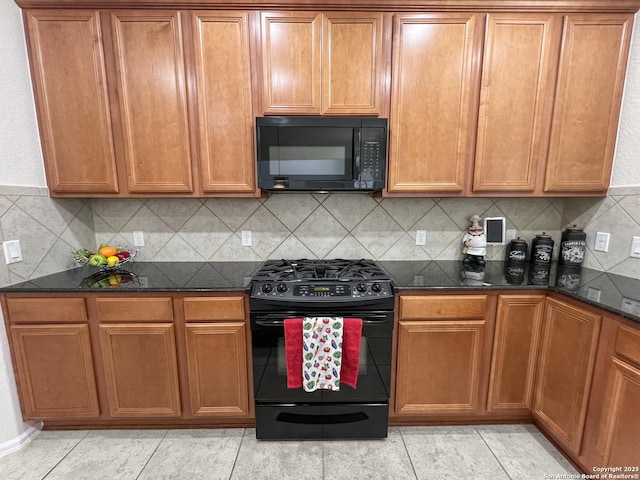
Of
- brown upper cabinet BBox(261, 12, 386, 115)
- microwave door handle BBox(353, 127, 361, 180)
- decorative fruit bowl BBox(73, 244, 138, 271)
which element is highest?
brown upper cabinet BBox(261, 12, 386, 115)

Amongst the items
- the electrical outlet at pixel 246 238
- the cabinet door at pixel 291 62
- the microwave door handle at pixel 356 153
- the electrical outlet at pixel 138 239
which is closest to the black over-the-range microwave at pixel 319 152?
the microwave door handle at pixel 356 153

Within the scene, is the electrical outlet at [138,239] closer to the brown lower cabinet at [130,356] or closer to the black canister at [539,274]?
the brown lower cabinet at [130,356]

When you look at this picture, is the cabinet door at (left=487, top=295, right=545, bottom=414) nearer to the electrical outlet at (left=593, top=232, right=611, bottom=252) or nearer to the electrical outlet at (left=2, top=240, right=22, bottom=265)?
the electrical outlet at (left=593, top=232, right=611, bottom=252)

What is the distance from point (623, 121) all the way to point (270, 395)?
2.63 meters

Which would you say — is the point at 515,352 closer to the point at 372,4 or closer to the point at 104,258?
the point at 372,4

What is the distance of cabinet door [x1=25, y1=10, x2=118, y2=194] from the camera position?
1.66 meters

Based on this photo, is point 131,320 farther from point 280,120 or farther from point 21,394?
point 280,120

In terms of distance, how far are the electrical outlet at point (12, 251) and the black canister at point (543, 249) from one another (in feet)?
10.6

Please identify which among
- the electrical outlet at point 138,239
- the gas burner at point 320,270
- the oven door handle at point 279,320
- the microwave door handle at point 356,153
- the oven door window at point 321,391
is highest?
the microwave door handle at point 356,153

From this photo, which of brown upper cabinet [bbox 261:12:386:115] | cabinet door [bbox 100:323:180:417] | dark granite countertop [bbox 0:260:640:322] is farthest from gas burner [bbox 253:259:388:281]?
brown upper cabinet [bbox 261:12:386:115]

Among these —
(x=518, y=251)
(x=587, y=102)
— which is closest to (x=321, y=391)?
(x=518, y=251)

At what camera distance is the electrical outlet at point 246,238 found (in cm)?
219

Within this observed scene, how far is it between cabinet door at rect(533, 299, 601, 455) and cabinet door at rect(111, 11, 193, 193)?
2.23 m

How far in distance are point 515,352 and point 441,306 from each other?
0.53m
